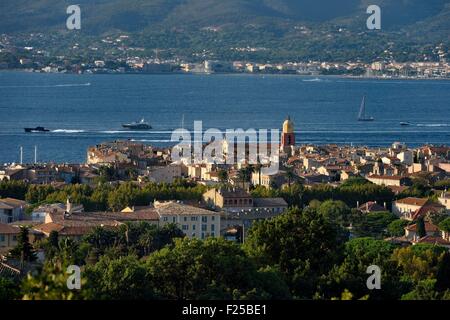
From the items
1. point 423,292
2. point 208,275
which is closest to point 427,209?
point 423,292

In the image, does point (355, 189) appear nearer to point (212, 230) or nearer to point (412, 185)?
point (412, 185)

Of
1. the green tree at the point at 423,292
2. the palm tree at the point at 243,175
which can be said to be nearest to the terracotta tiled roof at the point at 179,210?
the palm tree at the point at 243,175

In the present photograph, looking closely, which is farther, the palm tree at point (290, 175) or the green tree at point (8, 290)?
the palm tree at point (290, 175)

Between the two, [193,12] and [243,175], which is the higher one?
[193,12]

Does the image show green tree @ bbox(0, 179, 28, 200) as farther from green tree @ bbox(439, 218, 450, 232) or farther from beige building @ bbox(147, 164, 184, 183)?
green tree @ bbox(439, 218, 450, 232)

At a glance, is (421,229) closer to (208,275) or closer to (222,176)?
(222,176)

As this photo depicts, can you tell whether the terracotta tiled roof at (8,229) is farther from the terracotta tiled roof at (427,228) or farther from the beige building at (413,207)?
the beige building at (413,207)
